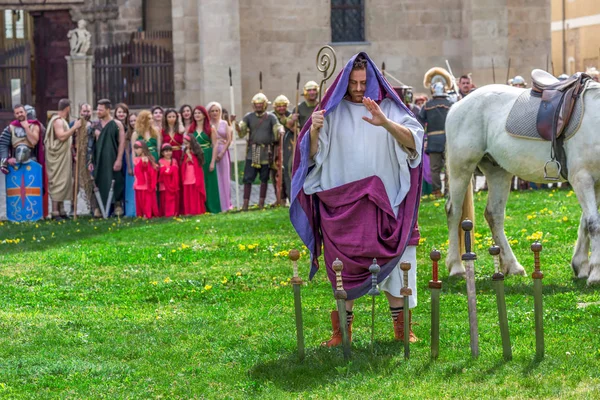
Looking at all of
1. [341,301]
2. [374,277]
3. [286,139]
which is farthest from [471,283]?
[286,139]

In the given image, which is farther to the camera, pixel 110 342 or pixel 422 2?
pixel 422 2

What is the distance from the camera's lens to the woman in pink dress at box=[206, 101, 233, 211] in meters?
20.4

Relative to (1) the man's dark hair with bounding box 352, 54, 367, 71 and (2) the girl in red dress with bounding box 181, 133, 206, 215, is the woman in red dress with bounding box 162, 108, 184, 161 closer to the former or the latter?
(2) the girl in red dress with bounding box 181, 133, 206, 215

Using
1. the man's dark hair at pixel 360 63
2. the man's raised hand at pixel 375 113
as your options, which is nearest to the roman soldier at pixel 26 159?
the man's dark hair at pixel 360 63

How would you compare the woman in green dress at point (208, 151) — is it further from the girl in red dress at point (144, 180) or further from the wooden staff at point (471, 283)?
the wooden staff at point (471, 283)

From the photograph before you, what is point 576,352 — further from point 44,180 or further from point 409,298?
point 44,180

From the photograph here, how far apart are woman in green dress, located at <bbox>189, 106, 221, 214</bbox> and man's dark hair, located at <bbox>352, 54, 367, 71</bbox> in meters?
11.6

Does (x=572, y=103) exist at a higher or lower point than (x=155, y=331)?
higher

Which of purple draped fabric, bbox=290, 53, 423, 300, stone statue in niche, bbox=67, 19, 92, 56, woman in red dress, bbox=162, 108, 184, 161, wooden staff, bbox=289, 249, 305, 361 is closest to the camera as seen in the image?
wooden staff, bbox=289, 249, 305, 361

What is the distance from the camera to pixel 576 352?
8.16 metres

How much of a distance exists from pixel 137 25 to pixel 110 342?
2422 cm

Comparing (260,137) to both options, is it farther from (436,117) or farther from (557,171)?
(557,171)

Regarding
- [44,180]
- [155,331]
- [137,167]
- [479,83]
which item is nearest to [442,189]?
[137,167]

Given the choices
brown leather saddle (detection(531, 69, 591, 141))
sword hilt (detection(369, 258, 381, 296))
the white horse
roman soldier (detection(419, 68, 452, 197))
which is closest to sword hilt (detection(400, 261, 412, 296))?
sword hilt (detection(369, 258, 381, 296))
